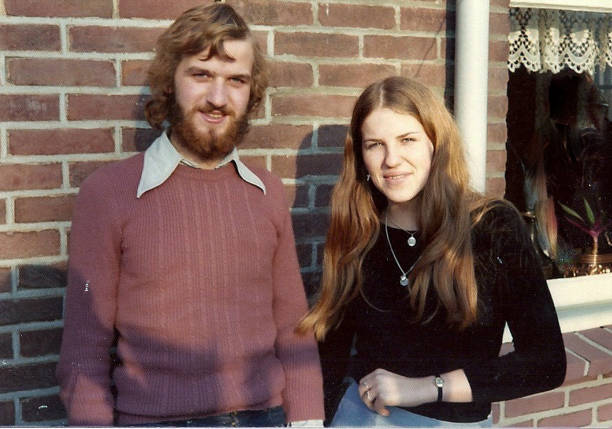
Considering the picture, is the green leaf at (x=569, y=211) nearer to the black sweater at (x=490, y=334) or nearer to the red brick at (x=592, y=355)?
the red brick at (x=592, y=355)

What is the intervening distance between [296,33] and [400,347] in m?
1.09

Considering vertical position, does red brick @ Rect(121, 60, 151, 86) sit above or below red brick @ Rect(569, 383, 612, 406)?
above

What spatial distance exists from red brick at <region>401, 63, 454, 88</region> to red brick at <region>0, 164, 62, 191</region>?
1.26 meters

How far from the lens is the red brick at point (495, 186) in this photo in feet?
8.30

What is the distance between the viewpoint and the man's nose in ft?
5.92

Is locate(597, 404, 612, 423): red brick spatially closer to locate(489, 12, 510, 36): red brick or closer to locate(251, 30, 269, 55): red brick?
locate(489, 12, 510, 36): red brick

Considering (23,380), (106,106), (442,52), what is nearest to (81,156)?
(106,106)

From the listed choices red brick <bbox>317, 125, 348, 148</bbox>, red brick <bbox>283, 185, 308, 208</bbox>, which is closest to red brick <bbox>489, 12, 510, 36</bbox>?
red brick <bbox>317, 125, 348, 148</bbox>

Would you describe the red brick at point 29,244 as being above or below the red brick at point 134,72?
below

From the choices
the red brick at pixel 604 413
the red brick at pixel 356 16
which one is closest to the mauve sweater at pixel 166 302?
the red brick at pixel 356 16

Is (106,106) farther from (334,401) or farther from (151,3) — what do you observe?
(334,401)

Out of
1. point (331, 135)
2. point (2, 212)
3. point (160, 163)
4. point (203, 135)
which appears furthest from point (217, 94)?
point (2, 212)

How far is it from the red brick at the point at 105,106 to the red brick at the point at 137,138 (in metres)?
0.04

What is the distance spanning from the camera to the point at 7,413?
1.96 metres
